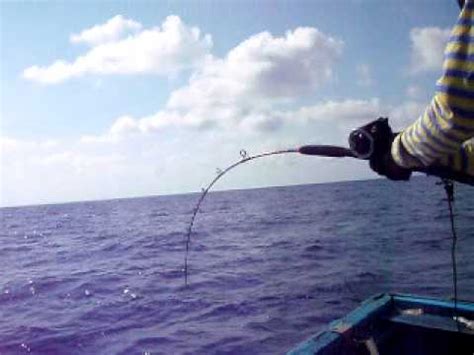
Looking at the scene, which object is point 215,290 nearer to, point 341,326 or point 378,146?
point 341,326

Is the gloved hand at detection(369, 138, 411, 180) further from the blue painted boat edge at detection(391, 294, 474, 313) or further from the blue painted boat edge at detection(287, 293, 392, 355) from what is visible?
the blue painted boat edge at detection(391, 294, 474, 313)

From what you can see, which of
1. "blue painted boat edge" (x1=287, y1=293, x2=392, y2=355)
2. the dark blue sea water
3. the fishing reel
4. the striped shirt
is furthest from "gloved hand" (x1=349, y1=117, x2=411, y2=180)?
the dark blue sea water

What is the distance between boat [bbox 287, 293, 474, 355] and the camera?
567cm

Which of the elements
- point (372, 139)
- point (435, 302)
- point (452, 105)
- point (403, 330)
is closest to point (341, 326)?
point (403, 330)

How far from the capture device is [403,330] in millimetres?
6402

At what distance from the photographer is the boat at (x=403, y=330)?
18.6 ft

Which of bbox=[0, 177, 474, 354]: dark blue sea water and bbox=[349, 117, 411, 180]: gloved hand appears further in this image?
bbox=[0, 177, 474, 354]: dark blue sea water

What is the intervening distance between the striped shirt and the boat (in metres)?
3.72

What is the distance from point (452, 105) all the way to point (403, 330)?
17.1ft

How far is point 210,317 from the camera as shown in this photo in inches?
517

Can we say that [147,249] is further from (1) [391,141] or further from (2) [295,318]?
(1) [391,141]

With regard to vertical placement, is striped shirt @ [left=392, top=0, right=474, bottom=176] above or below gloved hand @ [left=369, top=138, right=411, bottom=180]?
above

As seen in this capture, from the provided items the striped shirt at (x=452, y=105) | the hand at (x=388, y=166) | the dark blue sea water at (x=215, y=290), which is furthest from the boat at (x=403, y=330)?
the dark blue sea water at (x=215, y=290)

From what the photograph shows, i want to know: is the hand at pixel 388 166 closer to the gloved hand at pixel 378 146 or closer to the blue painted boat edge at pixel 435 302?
the gloved hand at pixel 378 146
